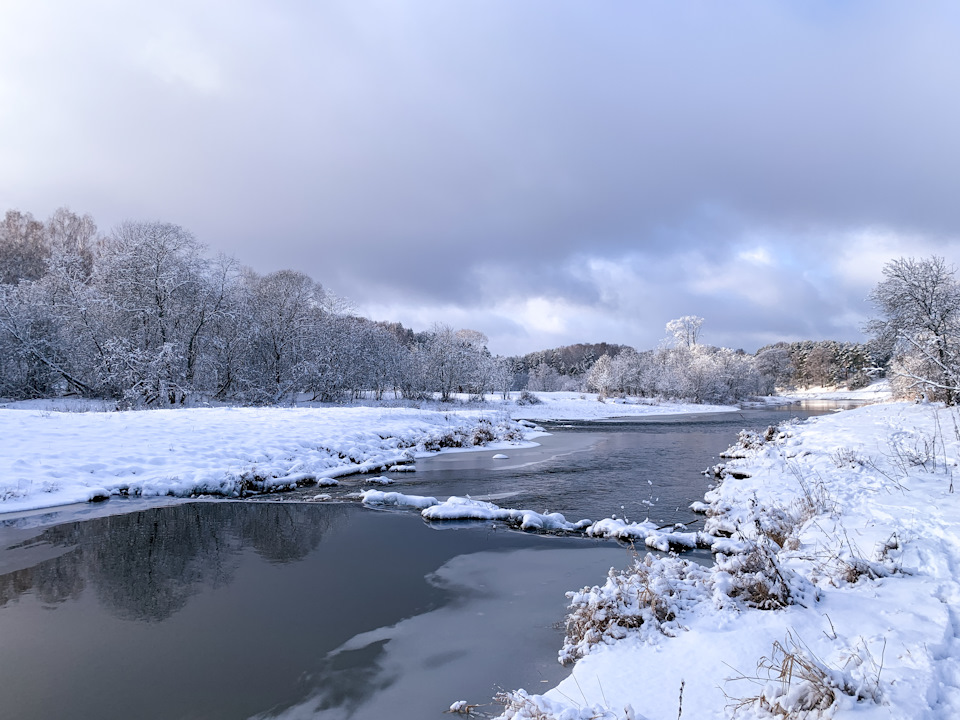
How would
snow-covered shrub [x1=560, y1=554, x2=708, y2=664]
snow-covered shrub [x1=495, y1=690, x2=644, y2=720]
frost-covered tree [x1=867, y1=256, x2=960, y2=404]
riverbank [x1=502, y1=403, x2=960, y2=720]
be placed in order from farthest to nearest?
frost-covered tree [x1=867, y1=256, x2=960, y2=404] → snow-covered shrub [x1=560, y1=554, x2=708, y2=664] → snow-covered shrub [x1=495, y1=690, x2=644, y2=720] → riverbank [x1=502, y1=403, x2=960, y2=720]

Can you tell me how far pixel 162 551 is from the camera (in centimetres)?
794

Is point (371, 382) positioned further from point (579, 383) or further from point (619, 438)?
point (579, 383)

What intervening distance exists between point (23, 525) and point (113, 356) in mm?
22574

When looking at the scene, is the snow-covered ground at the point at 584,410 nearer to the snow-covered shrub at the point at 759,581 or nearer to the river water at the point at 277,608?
the river water at the point at 277,608

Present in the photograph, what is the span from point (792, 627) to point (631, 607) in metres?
1.45

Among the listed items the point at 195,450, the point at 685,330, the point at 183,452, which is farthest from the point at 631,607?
the point at 685,330

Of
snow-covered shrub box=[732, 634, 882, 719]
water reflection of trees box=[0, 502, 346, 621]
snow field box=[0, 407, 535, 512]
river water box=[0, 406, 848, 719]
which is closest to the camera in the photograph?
snow-covered shrub box=[732, 634, 882, 719]

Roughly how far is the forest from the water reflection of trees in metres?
20.6

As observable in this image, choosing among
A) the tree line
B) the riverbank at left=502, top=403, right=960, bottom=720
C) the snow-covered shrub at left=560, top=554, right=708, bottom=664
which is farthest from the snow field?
the tree line

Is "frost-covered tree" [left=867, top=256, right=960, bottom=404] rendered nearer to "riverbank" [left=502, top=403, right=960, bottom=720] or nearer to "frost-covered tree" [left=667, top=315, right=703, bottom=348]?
"riverbank" [left=502, top=403, right=960, bottom=720]

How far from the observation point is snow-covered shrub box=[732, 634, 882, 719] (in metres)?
3.00

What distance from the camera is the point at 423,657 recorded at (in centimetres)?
496

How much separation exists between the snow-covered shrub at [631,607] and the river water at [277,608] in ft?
0.98

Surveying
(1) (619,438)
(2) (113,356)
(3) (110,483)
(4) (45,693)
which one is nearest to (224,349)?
(2) (113,356)
